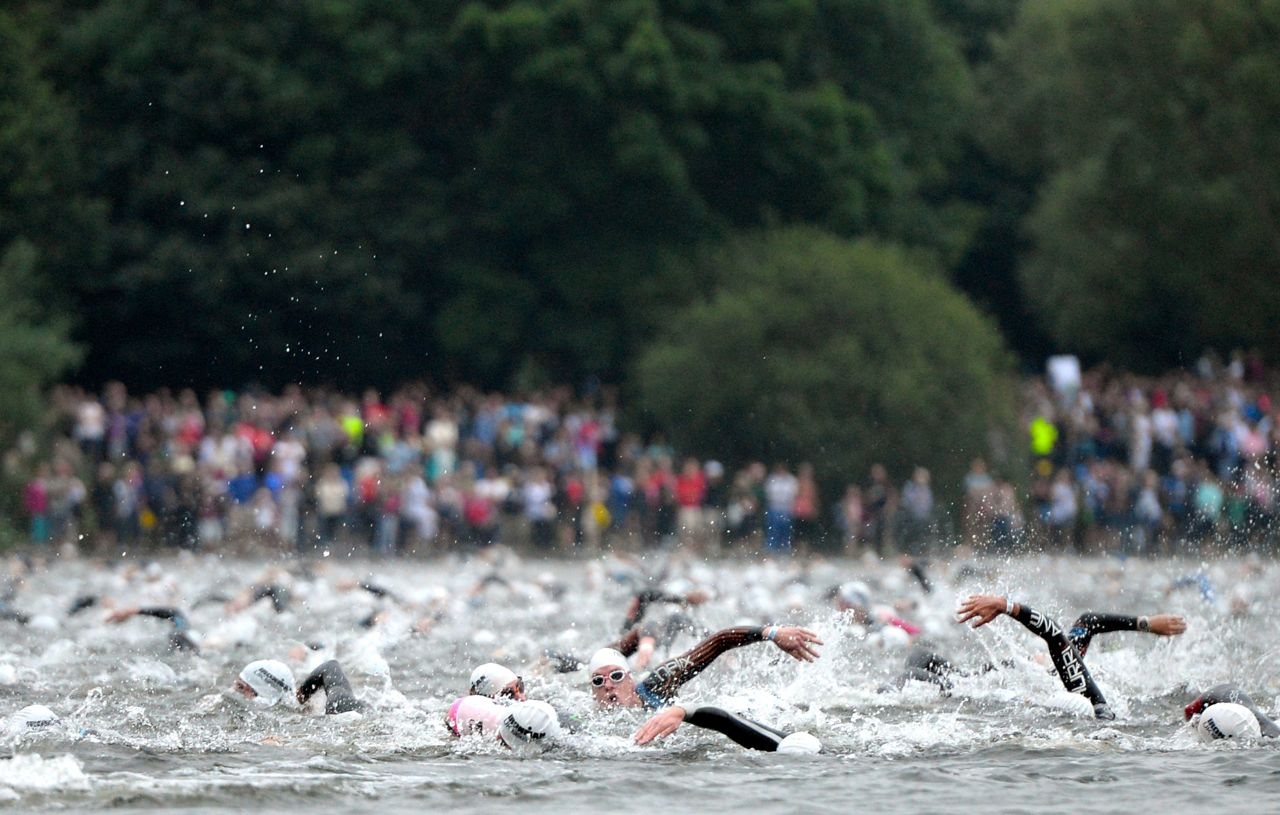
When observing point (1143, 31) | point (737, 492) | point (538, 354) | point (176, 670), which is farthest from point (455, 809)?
point (1143, 31)

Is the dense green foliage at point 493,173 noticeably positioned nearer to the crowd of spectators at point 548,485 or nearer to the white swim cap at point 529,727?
the crowd of spectators at point 548,485

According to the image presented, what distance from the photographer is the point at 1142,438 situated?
29469mm

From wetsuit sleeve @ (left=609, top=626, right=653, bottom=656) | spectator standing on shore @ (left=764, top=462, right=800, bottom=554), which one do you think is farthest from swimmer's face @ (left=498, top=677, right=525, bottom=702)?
spectator standing on shore @ (left=764, top=462, right=800, bottom=554)

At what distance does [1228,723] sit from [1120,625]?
110 cm

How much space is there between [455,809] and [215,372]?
28.2 m

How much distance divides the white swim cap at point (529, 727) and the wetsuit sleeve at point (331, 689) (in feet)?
5.87

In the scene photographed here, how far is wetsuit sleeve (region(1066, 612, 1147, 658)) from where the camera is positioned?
13297 millimetres

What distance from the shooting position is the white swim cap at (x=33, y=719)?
12.3m

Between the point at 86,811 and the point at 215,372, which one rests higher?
the point at 215,372

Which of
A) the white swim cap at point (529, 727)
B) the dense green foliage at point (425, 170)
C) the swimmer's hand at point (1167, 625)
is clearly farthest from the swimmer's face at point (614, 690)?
the dense green foliage at point (425, 170)

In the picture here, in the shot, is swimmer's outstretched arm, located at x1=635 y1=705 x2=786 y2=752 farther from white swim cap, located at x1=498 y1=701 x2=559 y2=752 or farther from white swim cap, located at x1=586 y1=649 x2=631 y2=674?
white swim cap, located at x1=586 y1=649 x2=631 y2=674

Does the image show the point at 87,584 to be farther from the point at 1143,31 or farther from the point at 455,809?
the point at 1143,31

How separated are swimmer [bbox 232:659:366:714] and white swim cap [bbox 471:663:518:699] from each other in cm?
105

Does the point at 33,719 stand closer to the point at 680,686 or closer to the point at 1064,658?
the point at 680,686
